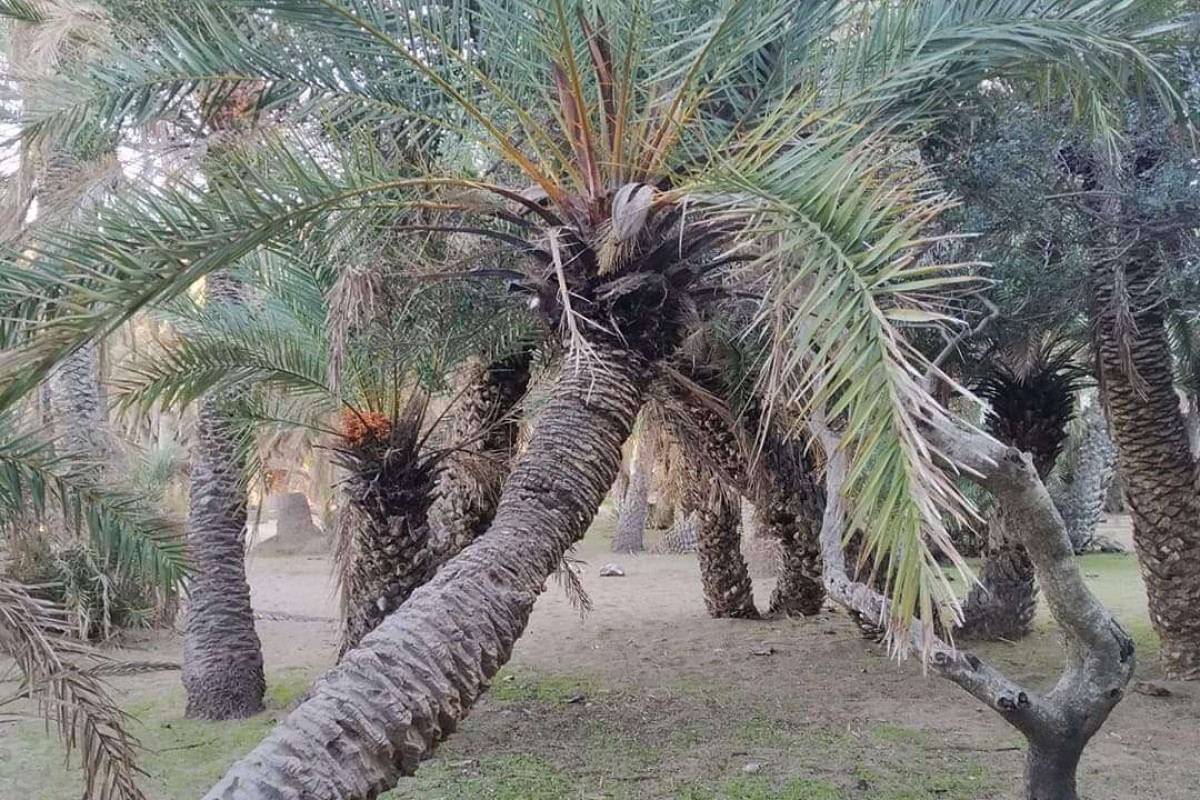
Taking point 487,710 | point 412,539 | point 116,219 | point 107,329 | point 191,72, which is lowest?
point 487,710

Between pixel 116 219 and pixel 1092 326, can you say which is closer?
pixel 116 219

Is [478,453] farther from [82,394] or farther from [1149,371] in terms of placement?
[82,394]

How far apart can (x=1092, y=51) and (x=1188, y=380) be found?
4.55 metres

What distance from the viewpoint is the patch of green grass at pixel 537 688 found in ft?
24.4

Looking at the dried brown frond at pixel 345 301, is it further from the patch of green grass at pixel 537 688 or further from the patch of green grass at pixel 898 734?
the patch of green grass at pixel 898 734

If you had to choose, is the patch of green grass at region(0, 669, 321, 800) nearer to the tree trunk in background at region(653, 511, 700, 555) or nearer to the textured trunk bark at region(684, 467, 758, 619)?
the textured trunk bark at region(684, 467, 758, 619)

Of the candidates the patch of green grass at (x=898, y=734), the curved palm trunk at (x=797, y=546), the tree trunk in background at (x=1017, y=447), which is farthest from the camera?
the curved palm trunk at (x=797, y=546)

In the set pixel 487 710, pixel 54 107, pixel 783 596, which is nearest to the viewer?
pixel 54 107

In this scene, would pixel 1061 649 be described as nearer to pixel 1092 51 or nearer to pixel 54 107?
pixel 1092 51

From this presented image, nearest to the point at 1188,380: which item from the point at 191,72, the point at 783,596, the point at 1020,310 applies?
the point at 1020,310

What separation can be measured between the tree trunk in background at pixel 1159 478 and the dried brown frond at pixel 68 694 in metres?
5.89

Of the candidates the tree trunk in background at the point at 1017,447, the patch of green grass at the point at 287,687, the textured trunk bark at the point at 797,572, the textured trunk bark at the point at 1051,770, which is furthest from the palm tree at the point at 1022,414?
the patch of green grass at the point at 287,687

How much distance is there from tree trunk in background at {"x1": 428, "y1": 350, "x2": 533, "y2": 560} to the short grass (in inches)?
51.5

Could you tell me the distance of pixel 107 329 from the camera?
282 cm
